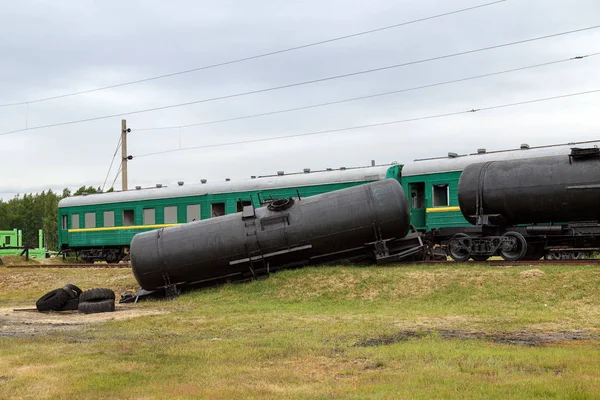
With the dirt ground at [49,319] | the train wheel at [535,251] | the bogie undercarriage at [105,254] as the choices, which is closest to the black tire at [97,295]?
the dirt ground at [49,319]

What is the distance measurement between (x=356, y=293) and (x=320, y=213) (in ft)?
11.1

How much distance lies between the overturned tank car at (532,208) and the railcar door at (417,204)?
13.6ft

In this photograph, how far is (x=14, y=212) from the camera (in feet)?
463

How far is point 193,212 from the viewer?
35125mm

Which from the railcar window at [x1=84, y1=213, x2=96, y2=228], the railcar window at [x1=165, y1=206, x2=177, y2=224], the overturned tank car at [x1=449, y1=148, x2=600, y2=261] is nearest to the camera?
the overturned tank car at [x1=449, y1=148, x2=600, y2=261]

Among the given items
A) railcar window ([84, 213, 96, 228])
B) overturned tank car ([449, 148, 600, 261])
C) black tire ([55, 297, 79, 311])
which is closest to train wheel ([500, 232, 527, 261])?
overturned tank car ([449, 148, 600, 261])

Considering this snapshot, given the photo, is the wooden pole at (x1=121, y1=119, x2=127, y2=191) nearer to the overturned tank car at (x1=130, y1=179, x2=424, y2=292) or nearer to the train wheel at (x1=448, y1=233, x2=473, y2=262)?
the overturned tank car at (x1=130, y1=179, x2=424, y2=292)

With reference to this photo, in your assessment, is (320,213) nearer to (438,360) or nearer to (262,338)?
(262,338)

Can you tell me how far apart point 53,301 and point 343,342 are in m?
11.8

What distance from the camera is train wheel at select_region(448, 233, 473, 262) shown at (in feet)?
75.2

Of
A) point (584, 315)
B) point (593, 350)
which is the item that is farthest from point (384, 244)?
point (593, 350)

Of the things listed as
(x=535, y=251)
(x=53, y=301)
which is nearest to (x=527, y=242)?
(x=535, y=251)

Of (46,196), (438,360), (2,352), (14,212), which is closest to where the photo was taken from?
(438,360)

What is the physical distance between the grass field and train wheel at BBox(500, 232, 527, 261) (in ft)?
7.68
